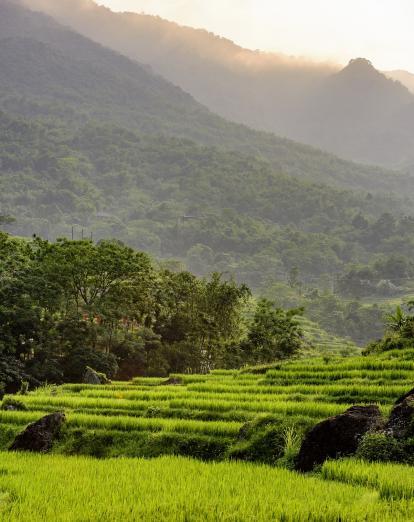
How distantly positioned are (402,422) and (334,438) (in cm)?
139

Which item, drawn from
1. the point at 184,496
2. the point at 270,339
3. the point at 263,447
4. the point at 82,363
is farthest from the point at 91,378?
the point at 184,496

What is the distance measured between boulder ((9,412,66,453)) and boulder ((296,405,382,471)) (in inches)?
302

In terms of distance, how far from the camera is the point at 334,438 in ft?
35.1

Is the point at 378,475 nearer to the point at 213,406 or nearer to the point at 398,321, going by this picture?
the point at 213,406

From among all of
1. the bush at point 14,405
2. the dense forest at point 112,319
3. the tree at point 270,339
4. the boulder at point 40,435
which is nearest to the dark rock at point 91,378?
the dense forest at point 112,319

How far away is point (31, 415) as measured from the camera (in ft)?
61.8

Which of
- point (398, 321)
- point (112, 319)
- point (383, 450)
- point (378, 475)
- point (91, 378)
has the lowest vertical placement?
point (91, 378)

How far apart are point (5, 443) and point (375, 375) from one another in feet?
49.7

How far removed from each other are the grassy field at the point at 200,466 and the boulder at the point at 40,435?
14.3 inches

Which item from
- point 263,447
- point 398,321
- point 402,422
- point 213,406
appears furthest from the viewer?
point 398,321

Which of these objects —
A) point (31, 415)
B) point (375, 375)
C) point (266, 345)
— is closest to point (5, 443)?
point (31, 415)

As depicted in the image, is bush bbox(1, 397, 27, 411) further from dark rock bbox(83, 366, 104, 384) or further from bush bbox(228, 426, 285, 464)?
dark rock bbox(83, 366, 104, 384)

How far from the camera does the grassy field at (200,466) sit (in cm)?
743

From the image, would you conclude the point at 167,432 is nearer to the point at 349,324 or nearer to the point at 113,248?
the point at 113,248
